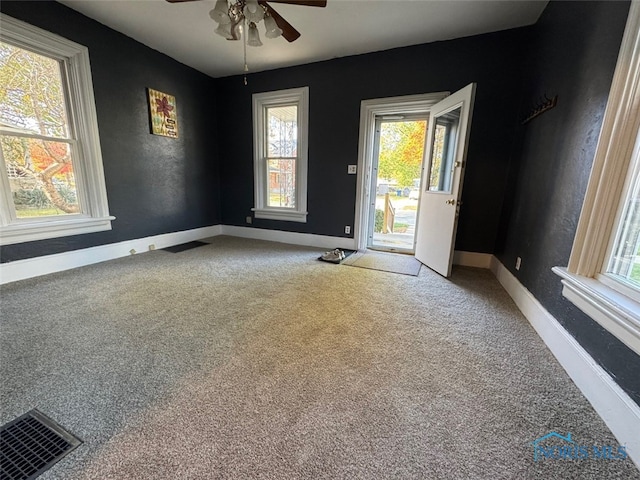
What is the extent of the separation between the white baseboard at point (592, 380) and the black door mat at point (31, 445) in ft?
7.11

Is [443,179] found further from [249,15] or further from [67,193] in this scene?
[67,193]

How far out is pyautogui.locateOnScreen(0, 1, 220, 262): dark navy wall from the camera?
2.64m

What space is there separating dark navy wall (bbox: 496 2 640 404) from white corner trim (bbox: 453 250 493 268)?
583mm

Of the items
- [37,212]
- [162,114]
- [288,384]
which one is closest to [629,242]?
[288,384]

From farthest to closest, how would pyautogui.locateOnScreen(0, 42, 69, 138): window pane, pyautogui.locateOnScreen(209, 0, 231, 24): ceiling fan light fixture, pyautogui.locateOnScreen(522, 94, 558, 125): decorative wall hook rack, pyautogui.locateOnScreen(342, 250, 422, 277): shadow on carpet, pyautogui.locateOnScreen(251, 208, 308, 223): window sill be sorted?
1. pyautogui.locateOnScreen(251, 208, 308, 223): window sill
2. pyautogui.locateOnScreen(342, 250, 422, 277): shadow on carpet
3. pyautogui.locateOnScreen(0, 42, 69, 138): window pane
4. pyautogui.locateOnScreen(522, 94, 558, 125): decorative wall hook rack
5. pyautogui.locateOnScreen(209, 0, 231, 24): ceiling fan light fixture

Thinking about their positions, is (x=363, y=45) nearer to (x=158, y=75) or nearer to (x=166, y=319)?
(x=158, y=75)

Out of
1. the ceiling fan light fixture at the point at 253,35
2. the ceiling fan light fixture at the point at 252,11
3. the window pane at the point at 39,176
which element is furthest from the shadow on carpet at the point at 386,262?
the window pane at the point at 39,176

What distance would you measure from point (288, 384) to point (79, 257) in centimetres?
302

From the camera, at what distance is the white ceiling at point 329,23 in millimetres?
2434

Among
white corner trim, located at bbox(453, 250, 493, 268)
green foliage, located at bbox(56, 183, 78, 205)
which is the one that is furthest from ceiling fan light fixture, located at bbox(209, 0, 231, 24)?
white corner trim, located at bbox(453, 250, 493, 268)

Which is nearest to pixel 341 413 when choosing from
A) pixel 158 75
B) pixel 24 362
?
pixel 24 362

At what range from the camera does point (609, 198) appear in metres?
1.36

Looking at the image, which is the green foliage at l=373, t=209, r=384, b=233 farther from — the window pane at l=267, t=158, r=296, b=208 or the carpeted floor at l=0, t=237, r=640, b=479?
the carpeted floor at l=0, t=237, r=640, b=479

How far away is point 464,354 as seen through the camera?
62.1 inches
